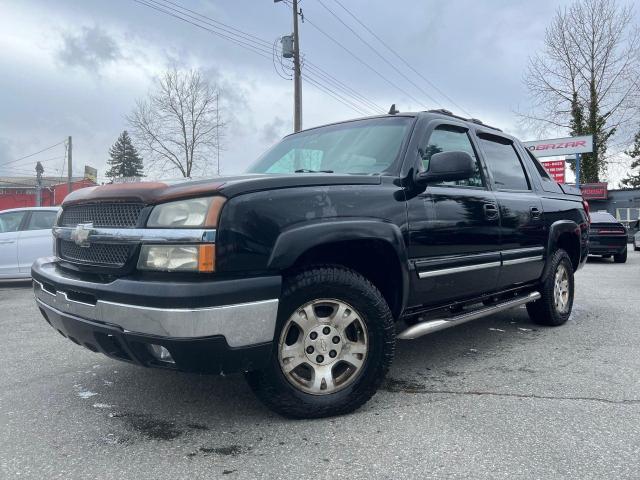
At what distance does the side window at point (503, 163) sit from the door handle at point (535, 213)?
0.22m

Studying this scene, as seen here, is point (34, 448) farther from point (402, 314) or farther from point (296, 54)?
point (296, 54)

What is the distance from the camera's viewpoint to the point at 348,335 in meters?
2.96

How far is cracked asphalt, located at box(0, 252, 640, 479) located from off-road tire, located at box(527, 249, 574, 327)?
0.74 meters

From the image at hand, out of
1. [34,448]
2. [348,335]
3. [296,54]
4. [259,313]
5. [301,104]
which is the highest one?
[296,54]

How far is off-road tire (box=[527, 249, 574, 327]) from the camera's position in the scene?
506 cm

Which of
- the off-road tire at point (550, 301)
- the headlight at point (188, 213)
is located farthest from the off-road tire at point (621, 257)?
the headlight at point (188, 213)

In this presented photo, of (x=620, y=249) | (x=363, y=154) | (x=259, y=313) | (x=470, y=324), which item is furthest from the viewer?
(x=620, y=249)

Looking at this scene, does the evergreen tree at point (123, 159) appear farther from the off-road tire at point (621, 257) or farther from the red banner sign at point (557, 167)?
the off-road tire at point (621, 257)

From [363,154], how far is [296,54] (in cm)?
1774

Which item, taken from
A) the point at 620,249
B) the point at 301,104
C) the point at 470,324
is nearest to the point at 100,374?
the point at 470,324

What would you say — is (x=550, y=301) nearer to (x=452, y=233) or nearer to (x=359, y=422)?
(x=452, y=233)

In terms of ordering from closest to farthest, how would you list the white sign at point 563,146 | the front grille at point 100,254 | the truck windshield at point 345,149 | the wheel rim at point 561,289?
the front grille at point 100,254 < the truck windshield at point 345,149 < the wheel rim at point 561,289 < the white sign at point 563,146

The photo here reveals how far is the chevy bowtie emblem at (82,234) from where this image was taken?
285 cm

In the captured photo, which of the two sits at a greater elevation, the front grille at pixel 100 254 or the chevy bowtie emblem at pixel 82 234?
the chevy bowtie emblem at pixel 82 234
